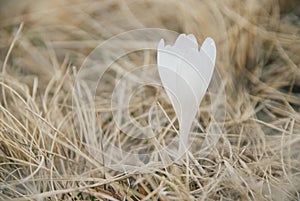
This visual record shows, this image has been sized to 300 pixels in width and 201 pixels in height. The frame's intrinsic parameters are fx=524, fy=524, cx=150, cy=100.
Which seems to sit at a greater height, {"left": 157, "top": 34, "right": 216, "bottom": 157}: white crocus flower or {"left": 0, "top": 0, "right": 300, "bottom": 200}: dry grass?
{"left": 157, "top": 34, "right": 216, "bottom": 157}: white crocus flower

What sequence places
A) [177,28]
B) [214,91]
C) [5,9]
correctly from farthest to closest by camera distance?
[5,9] < [177,28] < [214,91]

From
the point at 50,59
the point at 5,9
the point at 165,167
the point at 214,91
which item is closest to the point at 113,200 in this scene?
the point at 165,167

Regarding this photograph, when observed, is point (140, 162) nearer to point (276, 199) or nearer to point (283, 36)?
point (276, 199)

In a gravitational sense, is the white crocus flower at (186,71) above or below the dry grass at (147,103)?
above
